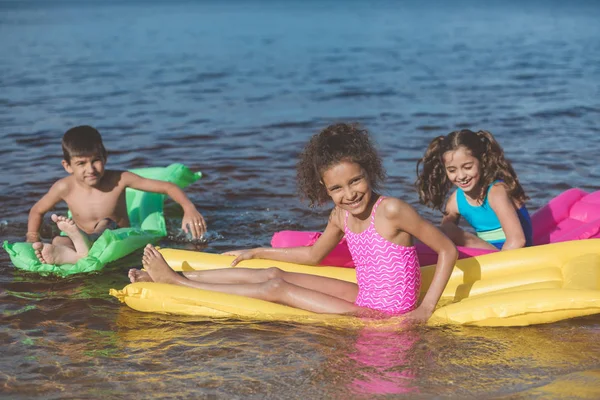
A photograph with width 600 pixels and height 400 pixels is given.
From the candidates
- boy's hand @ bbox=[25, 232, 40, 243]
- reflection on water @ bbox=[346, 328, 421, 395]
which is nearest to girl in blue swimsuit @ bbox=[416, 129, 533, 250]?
reflection on water @ bbox=[346, 328, 421, 395]

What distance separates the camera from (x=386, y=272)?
4031 mm

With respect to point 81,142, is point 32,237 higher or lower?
lower

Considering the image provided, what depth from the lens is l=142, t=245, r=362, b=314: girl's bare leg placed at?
162 inches

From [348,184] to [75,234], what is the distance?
6.52 feet

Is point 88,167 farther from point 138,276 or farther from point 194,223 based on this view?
point 138,276

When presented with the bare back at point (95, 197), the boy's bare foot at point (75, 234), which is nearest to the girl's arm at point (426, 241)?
the boy's bare foot at point (75, 234)

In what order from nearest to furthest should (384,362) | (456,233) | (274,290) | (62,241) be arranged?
(384,362) → (274,290) → (456,233) → (62,241)

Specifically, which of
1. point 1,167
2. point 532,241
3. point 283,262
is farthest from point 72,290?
point 1,167

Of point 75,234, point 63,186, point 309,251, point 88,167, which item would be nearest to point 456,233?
point 309,251

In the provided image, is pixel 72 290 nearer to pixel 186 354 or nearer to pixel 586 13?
pixel 186 354

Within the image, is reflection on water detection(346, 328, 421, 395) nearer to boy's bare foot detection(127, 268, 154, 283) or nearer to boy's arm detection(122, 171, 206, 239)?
boy's bare foot detection(127, 268, 154, 283)

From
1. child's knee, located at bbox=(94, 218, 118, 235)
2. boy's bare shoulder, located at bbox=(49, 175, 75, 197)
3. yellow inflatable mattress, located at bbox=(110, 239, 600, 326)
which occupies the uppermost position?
boy's bare shoulder, located at bbox=(49, 175, 75, 197)

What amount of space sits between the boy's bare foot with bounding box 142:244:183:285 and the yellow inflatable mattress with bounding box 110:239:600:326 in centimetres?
10

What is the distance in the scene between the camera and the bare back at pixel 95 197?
18.5 ft
